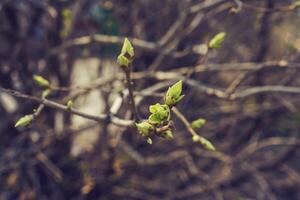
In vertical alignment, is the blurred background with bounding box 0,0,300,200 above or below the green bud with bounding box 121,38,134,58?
above

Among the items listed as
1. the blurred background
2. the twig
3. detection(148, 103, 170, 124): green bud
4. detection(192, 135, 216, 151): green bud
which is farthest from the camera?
the blurred background

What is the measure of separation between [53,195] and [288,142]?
1779mm

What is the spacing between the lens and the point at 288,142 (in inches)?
131

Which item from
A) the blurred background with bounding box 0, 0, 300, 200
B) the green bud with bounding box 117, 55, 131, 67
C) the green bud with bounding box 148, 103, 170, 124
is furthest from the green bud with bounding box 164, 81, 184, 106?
the blurred background with bounding box 0, 0, 300, 200

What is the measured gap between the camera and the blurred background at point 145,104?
9.34 ft

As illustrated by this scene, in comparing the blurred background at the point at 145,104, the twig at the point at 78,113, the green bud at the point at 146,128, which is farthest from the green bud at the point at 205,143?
the blurred background at the point at 145,104

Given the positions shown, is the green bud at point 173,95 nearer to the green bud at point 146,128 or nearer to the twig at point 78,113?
the green bud at point 146,128

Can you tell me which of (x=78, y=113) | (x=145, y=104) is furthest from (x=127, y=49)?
(x=145, y=104)

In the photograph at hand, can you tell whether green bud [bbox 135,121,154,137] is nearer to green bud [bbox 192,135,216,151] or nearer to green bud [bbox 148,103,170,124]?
green bud [bbox 148,103,170,124]

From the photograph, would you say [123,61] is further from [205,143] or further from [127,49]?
[205,143]

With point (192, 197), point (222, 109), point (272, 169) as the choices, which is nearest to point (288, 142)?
point (272, 169)

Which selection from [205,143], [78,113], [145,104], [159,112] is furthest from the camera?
[145,104]

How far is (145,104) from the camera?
3.44 meters

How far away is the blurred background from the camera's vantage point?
112 inches
